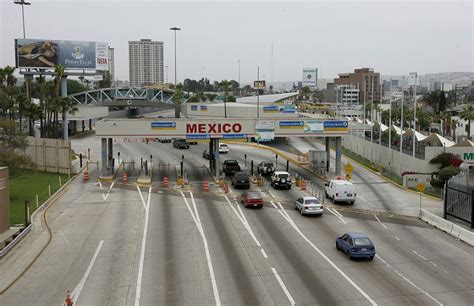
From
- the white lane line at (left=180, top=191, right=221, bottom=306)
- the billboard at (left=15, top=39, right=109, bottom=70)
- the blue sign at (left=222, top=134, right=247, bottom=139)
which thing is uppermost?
the billboard at (left=15, top=39, right=109, bottom=70)

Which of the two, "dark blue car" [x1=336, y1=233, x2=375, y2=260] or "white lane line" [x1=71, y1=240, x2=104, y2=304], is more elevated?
"dark blue car" [x1=336, y1=233, x2=375, y2=260]

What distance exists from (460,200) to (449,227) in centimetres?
224

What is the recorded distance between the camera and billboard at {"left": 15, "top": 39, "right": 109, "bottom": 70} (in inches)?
3068

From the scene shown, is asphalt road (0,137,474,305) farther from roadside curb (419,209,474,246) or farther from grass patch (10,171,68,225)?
grass patch (10,171,68,225)

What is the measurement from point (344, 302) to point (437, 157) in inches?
1226

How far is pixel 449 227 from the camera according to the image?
102ft

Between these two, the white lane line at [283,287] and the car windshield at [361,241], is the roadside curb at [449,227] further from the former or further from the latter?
the white lane line at [283,287]

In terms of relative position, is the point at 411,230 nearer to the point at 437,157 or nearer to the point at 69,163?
the point at 437,157

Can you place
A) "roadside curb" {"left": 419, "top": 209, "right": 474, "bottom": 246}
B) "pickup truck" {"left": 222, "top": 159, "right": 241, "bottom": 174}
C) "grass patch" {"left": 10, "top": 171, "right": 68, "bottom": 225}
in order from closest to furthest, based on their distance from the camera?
"roadside curb" {"left": 419, "top": 209, "right": 474, "bottom": 246}
"grass patch" {"left": 10, "top": 171, "right": 68, "bottom": 225}
"pickup truck" {"left": 222, "top": 159, "right": 241, "bottom": 174}

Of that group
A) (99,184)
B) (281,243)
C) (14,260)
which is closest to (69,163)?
(99,184)

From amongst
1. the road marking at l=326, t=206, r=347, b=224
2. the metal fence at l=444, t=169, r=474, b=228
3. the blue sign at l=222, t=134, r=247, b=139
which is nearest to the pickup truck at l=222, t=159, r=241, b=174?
the blue sign at l=222, t=134, r=247, b=139

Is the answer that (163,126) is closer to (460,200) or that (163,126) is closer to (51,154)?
(51,154)

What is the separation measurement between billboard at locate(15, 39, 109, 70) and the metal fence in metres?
63.8

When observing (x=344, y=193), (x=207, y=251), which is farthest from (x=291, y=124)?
(x=207, y=251)
